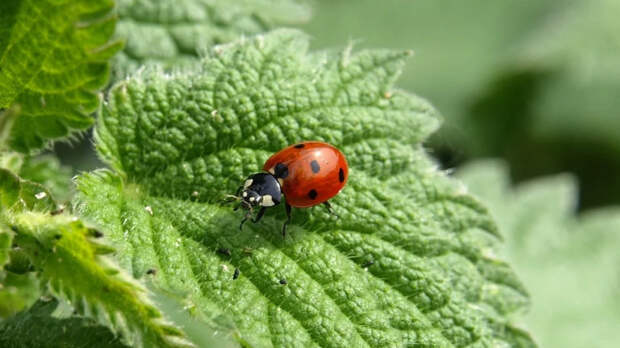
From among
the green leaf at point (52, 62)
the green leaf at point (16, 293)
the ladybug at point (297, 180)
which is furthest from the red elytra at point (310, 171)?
the green leaf at point (16, 293)

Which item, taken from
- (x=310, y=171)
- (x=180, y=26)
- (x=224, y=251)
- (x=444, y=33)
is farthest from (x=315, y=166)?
(x=444, y=33)

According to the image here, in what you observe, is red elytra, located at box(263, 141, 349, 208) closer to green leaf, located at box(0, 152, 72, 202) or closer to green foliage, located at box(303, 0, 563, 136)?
green leaf, located at box(0, 152, 72, 202)

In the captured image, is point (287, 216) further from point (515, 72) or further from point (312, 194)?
point (515, 72)

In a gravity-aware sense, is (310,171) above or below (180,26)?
below

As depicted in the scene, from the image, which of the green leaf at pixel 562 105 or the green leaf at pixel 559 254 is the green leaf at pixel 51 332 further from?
the green leaf at pixel 562 105

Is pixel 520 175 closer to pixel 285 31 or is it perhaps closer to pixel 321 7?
pixel 321 7

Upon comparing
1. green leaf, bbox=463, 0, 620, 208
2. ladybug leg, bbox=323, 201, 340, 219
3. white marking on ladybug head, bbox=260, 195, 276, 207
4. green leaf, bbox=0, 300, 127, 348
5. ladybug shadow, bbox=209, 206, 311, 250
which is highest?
green leaf, bbox=463, 0, 620, 208

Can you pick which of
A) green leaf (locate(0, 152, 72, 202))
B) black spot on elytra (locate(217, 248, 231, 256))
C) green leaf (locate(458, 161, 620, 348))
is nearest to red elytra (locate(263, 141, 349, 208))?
black spot on elytra (locate(217, 248, 231, 256))
